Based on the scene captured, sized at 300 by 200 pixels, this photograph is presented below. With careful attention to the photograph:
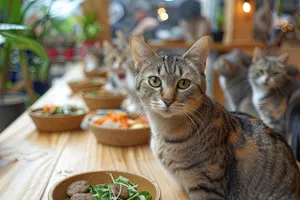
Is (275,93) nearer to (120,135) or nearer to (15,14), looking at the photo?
(120,135)

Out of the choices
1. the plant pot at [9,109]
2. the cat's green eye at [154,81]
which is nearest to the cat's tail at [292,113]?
the cat's green eye at [154,81]

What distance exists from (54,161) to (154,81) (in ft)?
1.68

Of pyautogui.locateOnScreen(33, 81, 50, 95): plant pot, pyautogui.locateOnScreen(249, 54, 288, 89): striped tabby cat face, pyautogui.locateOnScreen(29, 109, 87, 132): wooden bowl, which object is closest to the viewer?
pyautogui.locateOnScreen(29, 109, 87, 132): wooden bowl

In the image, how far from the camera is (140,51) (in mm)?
1167

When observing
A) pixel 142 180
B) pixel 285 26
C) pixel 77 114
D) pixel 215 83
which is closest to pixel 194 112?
pixel 142 180

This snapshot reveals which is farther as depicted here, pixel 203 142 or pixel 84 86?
pixel 84 86

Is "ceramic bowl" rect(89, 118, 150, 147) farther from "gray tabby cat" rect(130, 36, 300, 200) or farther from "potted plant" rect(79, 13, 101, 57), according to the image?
"potted plant" rect(79, 13, 101, 57)

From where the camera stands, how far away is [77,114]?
5.42 ft

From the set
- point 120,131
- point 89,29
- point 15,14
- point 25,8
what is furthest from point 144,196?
point 89,29

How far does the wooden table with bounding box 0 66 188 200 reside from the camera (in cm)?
105

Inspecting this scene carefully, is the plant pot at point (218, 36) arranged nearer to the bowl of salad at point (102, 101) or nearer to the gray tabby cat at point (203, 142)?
the bowl of salad at point (102, 101)

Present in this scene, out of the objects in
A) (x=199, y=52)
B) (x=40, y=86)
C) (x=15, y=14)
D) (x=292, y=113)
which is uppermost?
(x=15, y=14)

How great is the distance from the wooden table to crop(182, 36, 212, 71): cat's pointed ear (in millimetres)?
406

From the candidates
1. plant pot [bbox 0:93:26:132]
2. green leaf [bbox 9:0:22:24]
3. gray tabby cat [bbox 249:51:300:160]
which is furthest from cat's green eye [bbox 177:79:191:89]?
plant pot [bbox 0:93:26:132]
